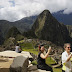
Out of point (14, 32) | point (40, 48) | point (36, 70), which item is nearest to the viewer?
point (40, 48)

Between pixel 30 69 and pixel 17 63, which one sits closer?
pixel 17 63

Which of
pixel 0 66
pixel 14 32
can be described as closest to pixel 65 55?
pixel 0 66

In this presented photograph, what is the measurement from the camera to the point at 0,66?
310 inches

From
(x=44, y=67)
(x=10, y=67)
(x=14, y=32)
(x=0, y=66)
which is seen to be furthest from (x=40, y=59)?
(x=14, y=32)

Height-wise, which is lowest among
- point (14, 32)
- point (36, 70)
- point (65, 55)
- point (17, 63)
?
point (36, 70)

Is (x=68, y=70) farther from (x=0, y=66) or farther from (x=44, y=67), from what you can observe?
(x=0, y=66)

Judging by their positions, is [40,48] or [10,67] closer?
[10,67]

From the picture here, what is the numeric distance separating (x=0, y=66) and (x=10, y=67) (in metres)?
0.71

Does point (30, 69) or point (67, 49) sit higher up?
point (67, 49)

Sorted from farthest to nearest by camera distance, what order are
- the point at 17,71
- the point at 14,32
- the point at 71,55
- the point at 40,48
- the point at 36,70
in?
the point at 14,32 → the point at 36,70 → the point at 40,48 → the point at 17,71 → the point at 71,55

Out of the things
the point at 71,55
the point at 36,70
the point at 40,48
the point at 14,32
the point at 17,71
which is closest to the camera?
the point at 71,55

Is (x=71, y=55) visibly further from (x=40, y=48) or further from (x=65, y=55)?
(x=40, y=48)

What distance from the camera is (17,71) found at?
7430 millimetres

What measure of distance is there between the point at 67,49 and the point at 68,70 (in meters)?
1.07
